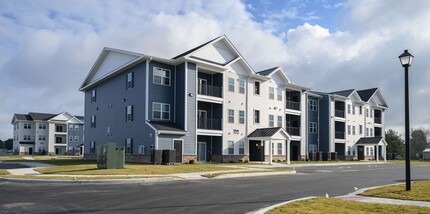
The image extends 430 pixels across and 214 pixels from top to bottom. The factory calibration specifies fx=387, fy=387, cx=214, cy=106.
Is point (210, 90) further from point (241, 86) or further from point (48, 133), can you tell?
point (48, 133)

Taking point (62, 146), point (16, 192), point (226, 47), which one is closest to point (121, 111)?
point (226, 47)

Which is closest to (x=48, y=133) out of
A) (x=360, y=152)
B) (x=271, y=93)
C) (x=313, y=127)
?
(x=313, y=127)

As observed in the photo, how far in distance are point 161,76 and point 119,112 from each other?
6.73 m

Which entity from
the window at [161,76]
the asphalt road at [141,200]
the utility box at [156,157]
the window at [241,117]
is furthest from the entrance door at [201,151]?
the asphalt road at [141,200]

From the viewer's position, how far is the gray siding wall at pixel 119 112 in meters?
34.5

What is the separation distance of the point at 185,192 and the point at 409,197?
296 inches

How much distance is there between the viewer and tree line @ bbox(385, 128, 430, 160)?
259ft

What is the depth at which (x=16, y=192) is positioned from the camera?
13.7 meters

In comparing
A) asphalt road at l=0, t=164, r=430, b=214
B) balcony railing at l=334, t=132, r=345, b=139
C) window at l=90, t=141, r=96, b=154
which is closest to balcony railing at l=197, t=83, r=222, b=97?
window at l=90, t=141, r=96, b=154

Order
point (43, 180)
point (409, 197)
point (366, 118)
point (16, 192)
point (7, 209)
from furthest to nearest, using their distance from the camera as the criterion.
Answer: point (366, 118) → point (43, 180) → point (16, 192) → point (409, 197) → point (7, 209)

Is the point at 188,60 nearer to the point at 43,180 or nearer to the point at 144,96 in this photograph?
the point at 144,96

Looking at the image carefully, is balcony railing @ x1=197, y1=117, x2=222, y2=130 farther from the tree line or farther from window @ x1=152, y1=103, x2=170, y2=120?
the tree line

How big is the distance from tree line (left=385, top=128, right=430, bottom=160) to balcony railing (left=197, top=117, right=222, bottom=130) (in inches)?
2089

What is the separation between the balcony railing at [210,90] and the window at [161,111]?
368 centimetres
